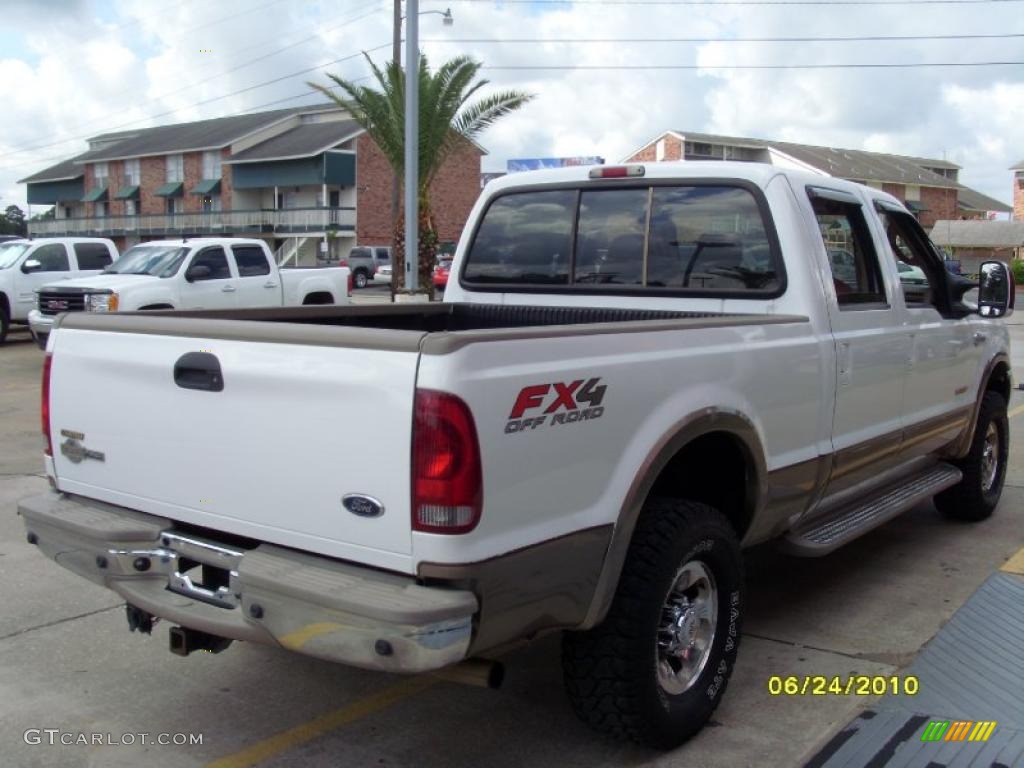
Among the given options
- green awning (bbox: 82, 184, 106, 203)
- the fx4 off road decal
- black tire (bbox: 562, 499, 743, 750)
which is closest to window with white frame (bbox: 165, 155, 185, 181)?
green awning (bbox: 82, 184, 106, 203)

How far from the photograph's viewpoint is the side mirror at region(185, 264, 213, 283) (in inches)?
598

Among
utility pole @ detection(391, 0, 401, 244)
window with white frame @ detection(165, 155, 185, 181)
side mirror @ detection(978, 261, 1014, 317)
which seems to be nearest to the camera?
side mirror @ detection(978, 261, 1014, 317)

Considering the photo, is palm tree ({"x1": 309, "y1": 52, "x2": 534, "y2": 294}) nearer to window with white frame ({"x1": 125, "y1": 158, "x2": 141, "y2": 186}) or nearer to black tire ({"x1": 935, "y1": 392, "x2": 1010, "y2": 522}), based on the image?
black tire ({"x1": 935, "y1": 392, "x2": 1010, "y2": 522})

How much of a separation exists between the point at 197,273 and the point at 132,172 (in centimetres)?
4922

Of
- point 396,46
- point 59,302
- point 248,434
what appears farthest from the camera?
point 396,46

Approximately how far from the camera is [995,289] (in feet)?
18.9

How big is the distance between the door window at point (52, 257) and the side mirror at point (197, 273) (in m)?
4.31

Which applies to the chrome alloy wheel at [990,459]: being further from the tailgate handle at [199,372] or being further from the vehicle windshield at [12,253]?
the vehicle windshield at [12,253]

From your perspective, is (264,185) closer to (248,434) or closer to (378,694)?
(378,694)

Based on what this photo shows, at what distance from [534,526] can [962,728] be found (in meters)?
2.08

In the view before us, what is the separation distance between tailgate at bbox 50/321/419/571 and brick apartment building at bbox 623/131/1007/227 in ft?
179

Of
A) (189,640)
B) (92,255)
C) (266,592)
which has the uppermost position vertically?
(92,255)

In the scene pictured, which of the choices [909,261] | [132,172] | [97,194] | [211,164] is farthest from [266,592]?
[97,194]
